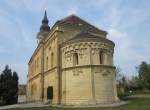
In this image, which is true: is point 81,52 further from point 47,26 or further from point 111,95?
point 47,26

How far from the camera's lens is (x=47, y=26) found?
176 ft

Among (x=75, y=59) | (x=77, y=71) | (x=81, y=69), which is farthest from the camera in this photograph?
(x=75, y=59)

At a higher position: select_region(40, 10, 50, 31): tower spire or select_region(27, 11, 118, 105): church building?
select_region(40, 10, 50, 31): tower spire

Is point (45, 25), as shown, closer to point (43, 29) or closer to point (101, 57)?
point (43, 29)

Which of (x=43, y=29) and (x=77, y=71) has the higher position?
(x=43, y=29)

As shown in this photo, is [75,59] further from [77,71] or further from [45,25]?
[45,25]

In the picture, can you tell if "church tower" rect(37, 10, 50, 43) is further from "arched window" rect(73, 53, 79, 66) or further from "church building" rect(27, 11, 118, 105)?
"arched window" rect(73, 53, 79, 66)

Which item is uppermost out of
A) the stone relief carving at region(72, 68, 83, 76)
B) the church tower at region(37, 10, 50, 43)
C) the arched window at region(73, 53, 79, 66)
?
the church tower at region(37, 10, 50, 43)

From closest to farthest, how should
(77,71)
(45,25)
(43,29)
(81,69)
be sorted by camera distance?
(81,69)
(77,71)
(43,29)
(45,25)

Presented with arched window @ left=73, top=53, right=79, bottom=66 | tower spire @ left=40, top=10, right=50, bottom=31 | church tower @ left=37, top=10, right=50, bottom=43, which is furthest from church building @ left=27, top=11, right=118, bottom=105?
tower spire @ left=40, top=10, right=50, bottom=31

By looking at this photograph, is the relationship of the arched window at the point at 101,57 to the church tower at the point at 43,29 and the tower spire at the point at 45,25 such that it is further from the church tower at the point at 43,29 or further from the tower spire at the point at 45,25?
the tower spire at the point at 45,25

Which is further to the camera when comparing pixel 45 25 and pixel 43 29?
pixel 45 25

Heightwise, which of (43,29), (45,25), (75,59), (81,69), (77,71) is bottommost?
(77,71)

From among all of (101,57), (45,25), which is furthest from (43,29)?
(101,57)
